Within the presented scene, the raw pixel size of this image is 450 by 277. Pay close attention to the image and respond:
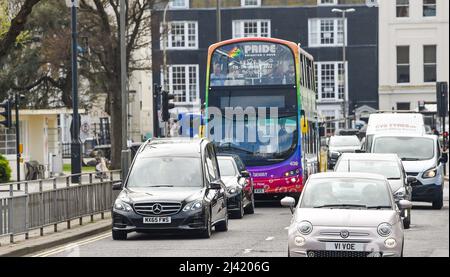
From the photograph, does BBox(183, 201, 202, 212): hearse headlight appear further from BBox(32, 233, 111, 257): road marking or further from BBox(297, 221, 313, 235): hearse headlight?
BBox(297, 221, 313, 235): hearse headlight

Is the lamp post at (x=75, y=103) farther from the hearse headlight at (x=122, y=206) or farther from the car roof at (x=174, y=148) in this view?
the hearse headlight at (x=122, y=206)

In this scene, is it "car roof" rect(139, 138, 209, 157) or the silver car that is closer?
the silver car

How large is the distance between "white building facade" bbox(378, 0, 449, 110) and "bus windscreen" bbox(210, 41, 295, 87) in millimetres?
49047

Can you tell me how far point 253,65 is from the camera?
111 feet

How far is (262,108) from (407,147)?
4.10m

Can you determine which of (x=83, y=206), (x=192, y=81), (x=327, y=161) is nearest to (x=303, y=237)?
(x=83, y=206)

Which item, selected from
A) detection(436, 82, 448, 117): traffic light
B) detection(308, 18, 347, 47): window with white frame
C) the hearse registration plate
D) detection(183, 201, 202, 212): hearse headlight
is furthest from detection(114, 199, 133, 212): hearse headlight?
detection(308, 18, 347, 47): window with white frame

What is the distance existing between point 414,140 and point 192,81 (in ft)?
174

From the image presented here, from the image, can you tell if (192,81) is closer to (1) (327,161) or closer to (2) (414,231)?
(1) (327,161)

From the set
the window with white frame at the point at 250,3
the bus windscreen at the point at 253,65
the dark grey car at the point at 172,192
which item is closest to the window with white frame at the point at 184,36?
the window with white frame at the point at 250,3

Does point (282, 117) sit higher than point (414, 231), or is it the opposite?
point (282, 117)

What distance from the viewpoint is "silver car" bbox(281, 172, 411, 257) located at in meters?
16.7

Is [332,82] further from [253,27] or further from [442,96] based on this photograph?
[442,96]

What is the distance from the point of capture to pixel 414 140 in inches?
1346
